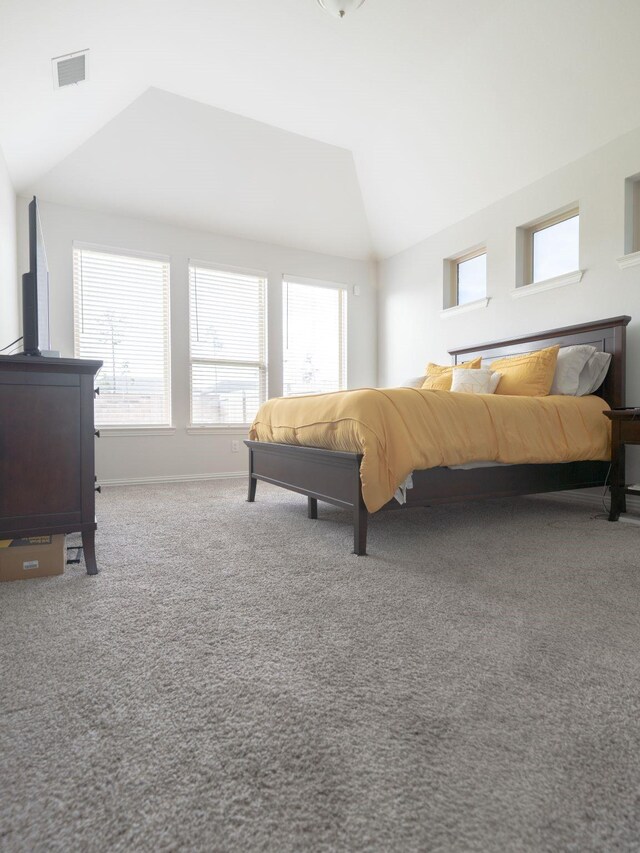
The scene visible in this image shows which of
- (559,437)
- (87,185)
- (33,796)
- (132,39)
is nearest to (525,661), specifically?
(33,796)

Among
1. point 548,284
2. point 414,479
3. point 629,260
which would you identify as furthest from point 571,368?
point 414,479

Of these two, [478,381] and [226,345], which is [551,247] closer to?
[478,381]

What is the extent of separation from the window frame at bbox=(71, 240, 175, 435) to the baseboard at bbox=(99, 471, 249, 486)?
1.43 ft

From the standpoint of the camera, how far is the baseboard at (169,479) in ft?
14.4

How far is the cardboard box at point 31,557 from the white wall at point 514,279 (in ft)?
Result: 11.2

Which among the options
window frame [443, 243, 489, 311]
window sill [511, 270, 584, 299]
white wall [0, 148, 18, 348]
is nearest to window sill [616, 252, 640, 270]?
window sill [511, 270, 584, 299]

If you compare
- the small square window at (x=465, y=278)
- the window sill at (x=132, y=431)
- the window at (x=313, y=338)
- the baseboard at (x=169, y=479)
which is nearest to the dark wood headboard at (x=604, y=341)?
the small square window at (x=465, y=278)

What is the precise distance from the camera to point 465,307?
448 cm

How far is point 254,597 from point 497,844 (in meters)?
1.03

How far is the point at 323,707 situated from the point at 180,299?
443 cm

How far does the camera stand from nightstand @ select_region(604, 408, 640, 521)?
8.90 feet

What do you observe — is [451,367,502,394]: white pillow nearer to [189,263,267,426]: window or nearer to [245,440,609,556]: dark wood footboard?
[245,440,609,556]: dark wood footboard

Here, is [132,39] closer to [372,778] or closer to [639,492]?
[372,778]

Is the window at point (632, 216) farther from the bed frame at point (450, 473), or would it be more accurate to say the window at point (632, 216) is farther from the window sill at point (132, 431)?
the window sill at point (132, 431)
